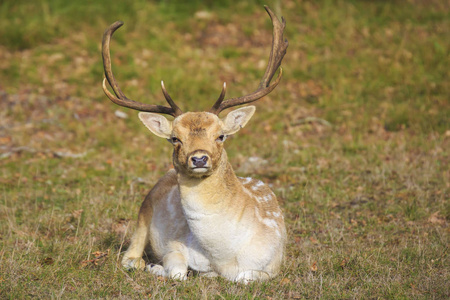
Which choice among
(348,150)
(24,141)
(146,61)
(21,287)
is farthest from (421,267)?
(146,61)

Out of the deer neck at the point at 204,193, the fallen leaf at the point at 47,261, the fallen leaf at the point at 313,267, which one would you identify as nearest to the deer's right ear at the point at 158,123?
the deer neck at the point at 204,193

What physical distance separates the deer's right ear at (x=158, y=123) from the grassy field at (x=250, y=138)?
1.16 meters

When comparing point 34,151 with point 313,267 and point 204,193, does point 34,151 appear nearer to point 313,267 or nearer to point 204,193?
point 204,193

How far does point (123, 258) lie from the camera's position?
20.2 feet

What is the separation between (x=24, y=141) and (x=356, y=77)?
6.82 metres

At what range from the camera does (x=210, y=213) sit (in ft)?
17.5

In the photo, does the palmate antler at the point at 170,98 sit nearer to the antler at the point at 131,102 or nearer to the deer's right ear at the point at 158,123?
the antler at the point at 131,102

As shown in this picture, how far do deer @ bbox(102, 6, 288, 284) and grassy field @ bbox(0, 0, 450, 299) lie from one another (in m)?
0.21

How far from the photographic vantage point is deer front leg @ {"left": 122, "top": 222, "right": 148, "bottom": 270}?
19.9ft

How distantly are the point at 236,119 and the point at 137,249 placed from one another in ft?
5.59

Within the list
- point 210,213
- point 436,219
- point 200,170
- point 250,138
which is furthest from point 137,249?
point 250,138

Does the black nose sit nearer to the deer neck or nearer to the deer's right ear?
the deer neck

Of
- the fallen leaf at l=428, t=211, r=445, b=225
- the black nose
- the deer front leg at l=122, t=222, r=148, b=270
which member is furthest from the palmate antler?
the fallen leaf at l=428, t=211, r=445, b=225

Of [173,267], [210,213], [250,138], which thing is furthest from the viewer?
[250,138]
